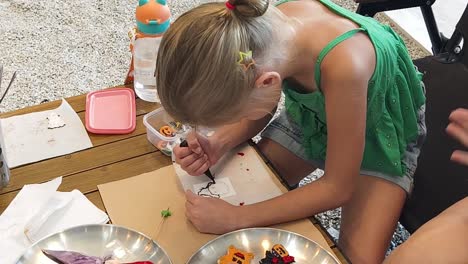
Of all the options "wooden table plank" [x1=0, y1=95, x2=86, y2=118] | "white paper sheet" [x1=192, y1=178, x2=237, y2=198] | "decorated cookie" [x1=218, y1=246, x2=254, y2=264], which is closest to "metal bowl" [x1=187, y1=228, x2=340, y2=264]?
"decorated cookie" [x1=218, y1=246, x2=254, y2=264]

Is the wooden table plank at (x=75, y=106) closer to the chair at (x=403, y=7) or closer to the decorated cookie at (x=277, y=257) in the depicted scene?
the decorated cookie at (x=277, y=257)

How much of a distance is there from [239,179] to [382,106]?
0.30 meters

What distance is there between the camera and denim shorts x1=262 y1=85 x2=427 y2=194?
1.13 metres

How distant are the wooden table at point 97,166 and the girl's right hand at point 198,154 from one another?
2.1 inches

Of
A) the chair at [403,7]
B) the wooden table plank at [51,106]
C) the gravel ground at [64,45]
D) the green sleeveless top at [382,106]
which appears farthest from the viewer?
the gravel ground at [64,45]

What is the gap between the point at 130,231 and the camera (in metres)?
0.89

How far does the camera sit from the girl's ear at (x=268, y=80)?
88 cm

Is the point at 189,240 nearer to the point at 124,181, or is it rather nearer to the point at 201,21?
the point at 124,181

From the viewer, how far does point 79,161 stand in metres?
1.05

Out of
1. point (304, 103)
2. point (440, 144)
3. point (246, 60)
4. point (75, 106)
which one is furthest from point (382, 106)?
point (75, 106)

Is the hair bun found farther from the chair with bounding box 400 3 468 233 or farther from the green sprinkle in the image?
the chair with bounding box 400 3 468 233

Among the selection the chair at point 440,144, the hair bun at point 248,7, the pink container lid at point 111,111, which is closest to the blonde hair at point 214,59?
the hair bun at point 248,7

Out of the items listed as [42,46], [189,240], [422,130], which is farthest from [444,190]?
[42,46]

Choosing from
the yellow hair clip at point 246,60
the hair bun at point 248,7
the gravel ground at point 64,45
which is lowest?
the gravel ground at point 64,45
